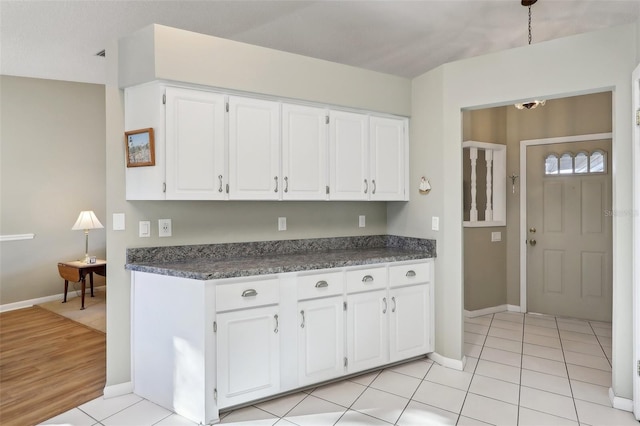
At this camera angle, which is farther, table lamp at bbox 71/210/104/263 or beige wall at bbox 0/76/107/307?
table lamp at bbox 71/210/104/263

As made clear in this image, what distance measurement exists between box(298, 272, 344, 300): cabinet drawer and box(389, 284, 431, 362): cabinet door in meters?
0.52

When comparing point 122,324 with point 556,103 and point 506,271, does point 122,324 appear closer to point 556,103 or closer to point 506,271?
point 506,271

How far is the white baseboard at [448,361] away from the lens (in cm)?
318

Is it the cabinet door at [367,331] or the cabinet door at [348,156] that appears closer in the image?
the cabinet door at [367,331]

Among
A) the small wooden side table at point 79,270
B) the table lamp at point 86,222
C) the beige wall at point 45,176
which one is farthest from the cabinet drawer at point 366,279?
Result: the beige wall at point 45,176

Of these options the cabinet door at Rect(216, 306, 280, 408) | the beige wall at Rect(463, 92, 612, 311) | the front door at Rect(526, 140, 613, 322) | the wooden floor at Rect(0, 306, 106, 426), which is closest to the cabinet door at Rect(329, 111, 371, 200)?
the cabinet door at Rect(216, 306, 280, 408)

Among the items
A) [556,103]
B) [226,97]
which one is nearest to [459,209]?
[226,97]

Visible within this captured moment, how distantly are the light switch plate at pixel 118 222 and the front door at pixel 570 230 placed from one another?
4.46m

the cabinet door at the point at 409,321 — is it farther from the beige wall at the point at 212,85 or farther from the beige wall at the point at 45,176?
the beige wall at the point at 45,176

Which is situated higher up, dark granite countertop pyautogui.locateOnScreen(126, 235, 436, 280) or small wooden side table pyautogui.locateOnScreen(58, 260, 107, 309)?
dark granite countertop pyautogui.locateOnScreen(126, 235, 436, 280)

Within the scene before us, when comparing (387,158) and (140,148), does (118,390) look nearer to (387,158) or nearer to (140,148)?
(140,148)

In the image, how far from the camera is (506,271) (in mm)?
4906

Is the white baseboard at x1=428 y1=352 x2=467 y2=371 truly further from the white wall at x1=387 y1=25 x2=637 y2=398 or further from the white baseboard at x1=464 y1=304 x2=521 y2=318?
the white baseboard at x1=464 y1=304 x2=521 y2=318

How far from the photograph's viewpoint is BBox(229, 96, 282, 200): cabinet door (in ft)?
9.23
